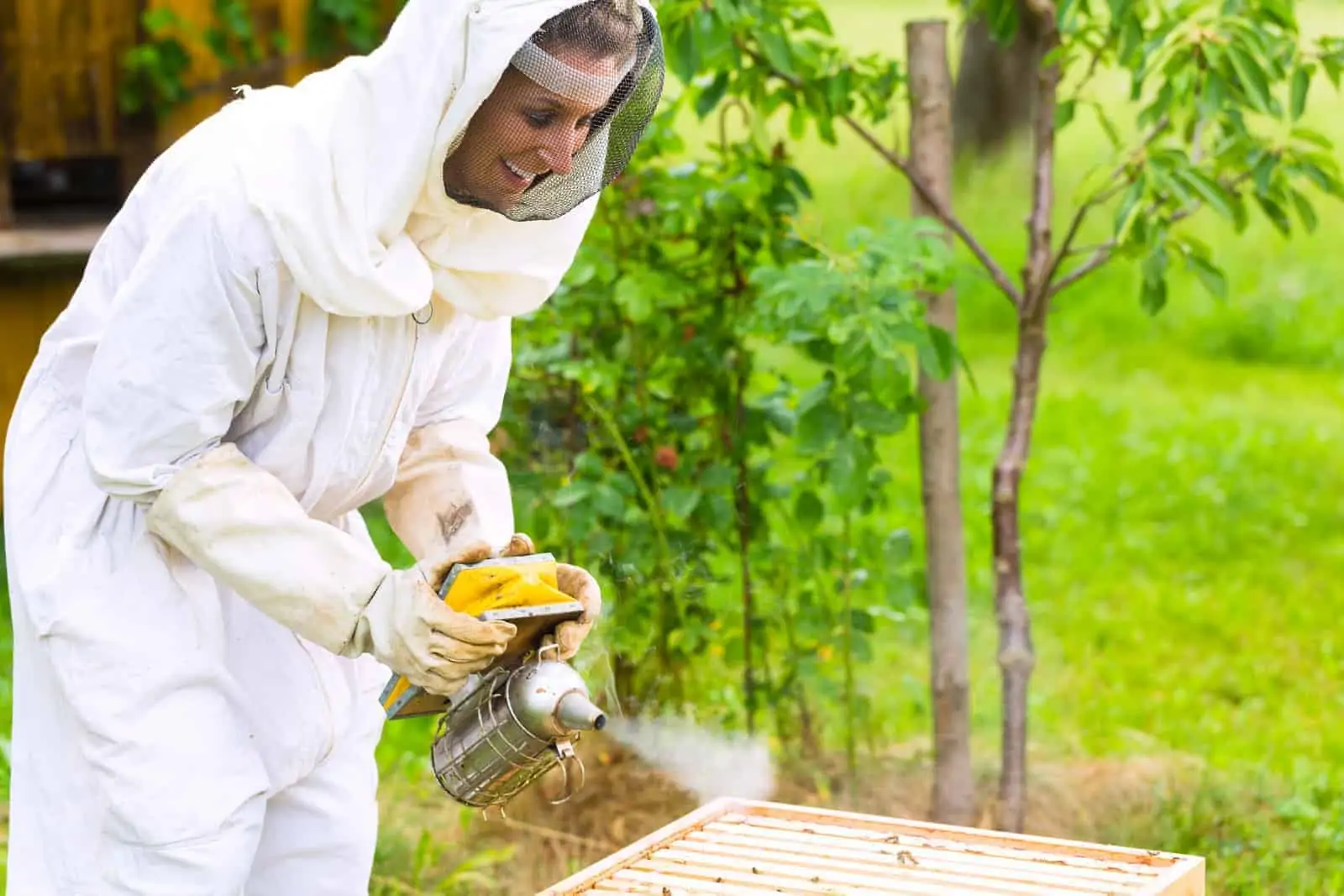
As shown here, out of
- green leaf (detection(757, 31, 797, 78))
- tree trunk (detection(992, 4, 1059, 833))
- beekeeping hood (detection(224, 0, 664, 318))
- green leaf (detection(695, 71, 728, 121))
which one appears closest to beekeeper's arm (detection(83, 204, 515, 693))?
beekeeping hood (detection(224, 0, 664, 318))

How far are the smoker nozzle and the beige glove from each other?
12 centimetres

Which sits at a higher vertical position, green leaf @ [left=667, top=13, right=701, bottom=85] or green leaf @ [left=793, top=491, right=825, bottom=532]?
green leaf @ [left=667, top=13, right=701, bottom=85]

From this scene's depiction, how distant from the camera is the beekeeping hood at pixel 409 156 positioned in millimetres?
2262

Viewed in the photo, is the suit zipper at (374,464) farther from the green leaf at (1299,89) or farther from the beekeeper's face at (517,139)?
the green leaf at (1299,89)

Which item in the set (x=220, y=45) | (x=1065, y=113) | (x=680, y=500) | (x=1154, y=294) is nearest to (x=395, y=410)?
(x=680, y=500)

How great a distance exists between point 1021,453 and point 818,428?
0.49 meters

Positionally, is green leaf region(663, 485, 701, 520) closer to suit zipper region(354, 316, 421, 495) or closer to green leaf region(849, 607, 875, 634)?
green leaf region(849, 607, 875, 634)

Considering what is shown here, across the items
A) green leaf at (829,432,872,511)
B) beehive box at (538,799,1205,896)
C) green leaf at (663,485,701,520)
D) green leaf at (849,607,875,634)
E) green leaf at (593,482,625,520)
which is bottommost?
green leaf at (849,607,875,634)

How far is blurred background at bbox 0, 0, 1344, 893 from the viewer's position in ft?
12.7

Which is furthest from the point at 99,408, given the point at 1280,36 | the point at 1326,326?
the point at 1326,326

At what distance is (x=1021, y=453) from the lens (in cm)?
412

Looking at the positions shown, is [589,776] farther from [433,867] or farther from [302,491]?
[302,491]

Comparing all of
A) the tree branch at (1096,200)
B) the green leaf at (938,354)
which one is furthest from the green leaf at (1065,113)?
the green leaf at (938,354)

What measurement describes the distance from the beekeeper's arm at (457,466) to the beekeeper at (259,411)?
0.18 m
